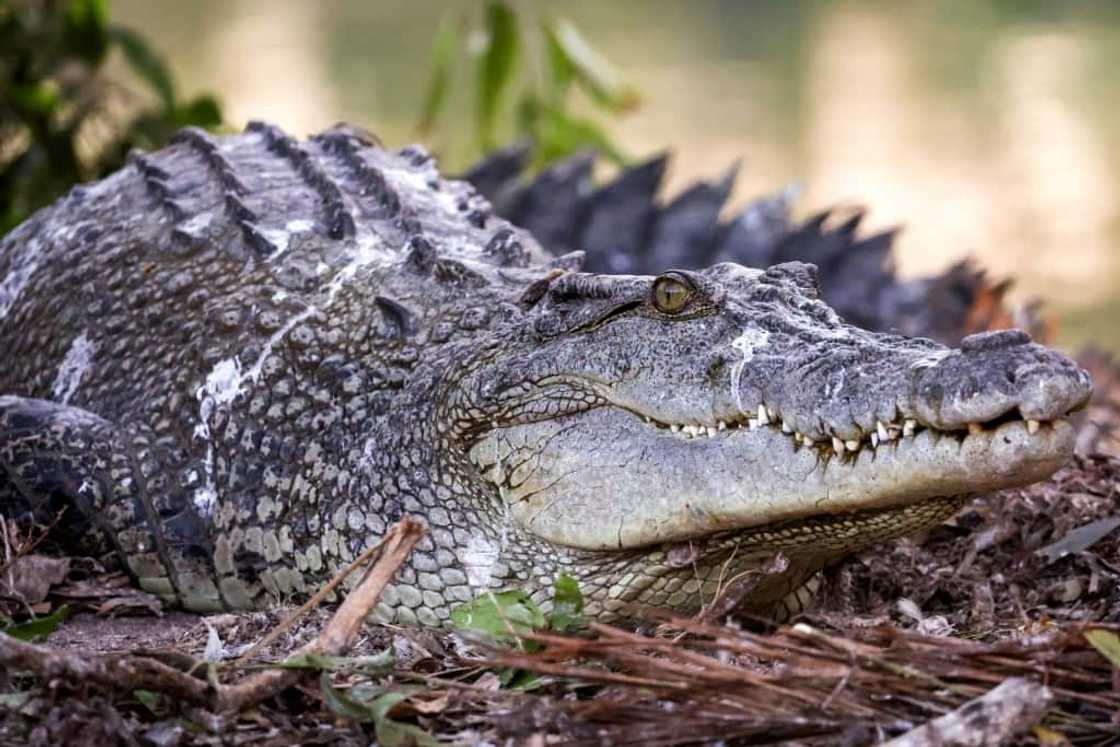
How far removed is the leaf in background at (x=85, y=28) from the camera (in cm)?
717

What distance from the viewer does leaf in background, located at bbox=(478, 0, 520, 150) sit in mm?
7516

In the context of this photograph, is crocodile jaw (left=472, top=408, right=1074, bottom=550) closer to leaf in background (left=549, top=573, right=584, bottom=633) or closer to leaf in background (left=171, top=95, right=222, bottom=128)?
leaf in background (left=549, top=573, right=584, bottom=633)

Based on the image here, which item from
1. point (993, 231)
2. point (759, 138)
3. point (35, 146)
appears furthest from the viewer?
point (759, 138)

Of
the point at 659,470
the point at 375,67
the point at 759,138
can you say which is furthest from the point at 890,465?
the point at 375,67

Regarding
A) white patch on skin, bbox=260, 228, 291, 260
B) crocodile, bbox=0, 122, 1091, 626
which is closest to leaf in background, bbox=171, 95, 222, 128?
crocodile, bbox=0, 122, 1091, 626

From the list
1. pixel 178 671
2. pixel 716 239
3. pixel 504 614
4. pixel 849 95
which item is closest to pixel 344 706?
pixel 178 671

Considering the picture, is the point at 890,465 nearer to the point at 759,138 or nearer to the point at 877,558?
the point at 877,558

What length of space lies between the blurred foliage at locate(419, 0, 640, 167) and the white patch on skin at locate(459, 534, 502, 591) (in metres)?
4.28

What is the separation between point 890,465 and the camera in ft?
8.45

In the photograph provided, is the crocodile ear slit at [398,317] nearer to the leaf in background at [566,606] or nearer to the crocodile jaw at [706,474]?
the crocodile jaw at [706,474]

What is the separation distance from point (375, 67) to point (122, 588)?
11615 mm

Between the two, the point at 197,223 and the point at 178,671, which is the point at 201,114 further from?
the point at 178,671

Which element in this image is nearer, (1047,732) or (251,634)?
(1047,732)

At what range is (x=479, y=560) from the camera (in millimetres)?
3156
